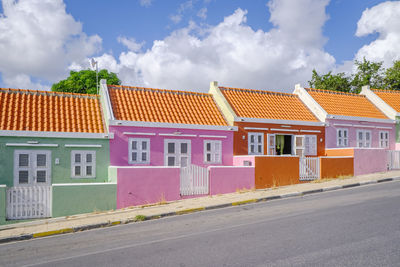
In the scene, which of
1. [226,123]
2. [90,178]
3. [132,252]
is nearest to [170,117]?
[226,123]

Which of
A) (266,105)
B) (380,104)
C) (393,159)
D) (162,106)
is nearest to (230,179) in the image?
(162,106)

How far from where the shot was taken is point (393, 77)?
38625 millimetres

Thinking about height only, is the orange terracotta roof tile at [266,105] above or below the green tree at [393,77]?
below

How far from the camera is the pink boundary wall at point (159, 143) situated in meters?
18.1

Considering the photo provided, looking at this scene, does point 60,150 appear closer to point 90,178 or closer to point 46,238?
point 90,178

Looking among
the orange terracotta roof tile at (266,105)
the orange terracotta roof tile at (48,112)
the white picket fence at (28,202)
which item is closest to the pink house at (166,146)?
the orange terracotta roof tile at (48,112)

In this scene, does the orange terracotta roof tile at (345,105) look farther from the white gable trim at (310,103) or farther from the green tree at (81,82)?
the green tree at (81,82)

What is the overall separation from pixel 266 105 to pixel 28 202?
51.3 ft

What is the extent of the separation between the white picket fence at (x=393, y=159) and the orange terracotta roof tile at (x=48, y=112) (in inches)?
687

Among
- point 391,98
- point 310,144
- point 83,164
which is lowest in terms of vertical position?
point 83,164

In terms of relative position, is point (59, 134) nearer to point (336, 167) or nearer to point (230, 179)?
point (230, 179)

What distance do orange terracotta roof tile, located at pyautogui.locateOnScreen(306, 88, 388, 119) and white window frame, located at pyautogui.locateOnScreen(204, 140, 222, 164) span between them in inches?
342

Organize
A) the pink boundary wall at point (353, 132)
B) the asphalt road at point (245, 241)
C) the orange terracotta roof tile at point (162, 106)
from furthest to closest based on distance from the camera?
1. the pink boundary wall at point (353, 132)
2. the orange terracotta roof tile at point (162, 106)
3. the asphalt road at point (245, 241)

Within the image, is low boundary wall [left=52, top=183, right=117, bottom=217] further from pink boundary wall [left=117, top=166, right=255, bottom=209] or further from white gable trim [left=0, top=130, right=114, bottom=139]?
white gable trim [left=0, top=130, right=114, bottom=139]
